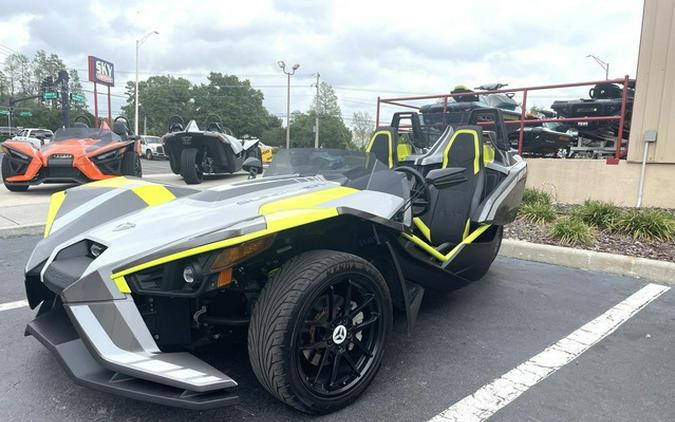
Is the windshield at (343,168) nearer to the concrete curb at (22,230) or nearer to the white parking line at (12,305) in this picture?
the white parking line at (12,305)

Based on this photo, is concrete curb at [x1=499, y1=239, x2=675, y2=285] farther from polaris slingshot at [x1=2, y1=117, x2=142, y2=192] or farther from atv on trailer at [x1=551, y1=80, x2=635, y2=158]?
polaris slingshot at [x1=2, y1=117, x2=142, y2=192]

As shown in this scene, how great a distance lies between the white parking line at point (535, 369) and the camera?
2080 mm

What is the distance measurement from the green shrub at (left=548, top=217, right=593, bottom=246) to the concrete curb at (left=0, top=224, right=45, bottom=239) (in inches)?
246

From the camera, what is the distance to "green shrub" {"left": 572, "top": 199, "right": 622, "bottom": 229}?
5.56 meters

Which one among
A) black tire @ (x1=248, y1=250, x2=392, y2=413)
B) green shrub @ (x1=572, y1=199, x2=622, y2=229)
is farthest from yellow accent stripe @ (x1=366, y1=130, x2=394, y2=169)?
green shrub @ (x1=572, y1=199, x2=622, y2=229)

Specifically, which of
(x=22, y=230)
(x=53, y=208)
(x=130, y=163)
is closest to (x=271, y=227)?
(x=53, y=208)

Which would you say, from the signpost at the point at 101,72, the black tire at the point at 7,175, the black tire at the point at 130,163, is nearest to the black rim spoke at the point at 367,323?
the black tire at the point at 130,163

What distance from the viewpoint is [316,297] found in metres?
1.90

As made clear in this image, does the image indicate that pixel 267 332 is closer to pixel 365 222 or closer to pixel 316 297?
pixel 316 297

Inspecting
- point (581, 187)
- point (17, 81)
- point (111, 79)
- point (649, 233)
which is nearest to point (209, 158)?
point (581, 187)

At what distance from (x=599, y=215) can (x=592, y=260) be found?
1.30 metres

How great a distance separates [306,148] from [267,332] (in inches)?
61.5

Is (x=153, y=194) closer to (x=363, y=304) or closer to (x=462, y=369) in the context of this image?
(x=363, y=304)

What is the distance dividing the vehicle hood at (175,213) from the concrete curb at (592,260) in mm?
3244
